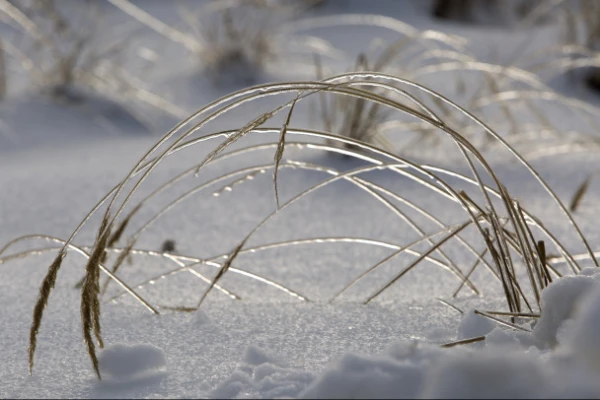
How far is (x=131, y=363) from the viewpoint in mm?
777

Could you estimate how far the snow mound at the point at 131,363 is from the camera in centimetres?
77

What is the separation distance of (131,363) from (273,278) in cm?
56

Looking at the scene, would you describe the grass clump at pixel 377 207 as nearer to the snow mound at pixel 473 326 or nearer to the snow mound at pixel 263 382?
the snow mound at pixel 473 326

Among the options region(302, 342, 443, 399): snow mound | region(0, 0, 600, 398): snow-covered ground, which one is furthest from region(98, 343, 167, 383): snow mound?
region(302, 342, 443, 399): snow mound

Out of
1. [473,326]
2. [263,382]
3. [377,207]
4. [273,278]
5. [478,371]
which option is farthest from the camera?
[377,207]

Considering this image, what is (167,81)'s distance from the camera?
340 centimetres

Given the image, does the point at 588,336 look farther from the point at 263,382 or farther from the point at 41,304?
the point at 41,304

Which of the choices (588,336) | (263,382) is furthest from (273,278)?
(588,336)

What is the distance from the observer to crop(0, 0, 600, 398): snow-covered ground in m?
0.66

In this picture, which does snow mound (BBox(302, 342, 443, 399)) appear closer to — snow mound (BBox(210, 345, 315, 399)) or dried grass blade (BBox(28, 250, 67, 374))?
snow mound (BBox(210, 345, 315, 399))

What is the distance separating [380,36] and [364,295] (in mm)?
3320

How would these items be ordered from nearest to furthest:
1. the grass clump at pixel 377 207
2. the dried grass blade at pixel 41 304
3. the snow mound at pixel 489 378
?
the snow mound at pixel 489 378
the dried grass blade at pixel 41 304
the grass clump at pixel 377 207

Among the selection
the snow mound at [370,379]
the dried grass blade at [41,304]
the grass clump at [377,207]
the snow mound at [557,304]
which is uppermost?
the grass clump at [377,207]

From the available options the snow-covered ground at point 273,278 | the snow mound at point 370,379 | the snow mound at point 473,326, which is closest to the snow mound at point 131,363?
the snow-covered ground at point 273,278
